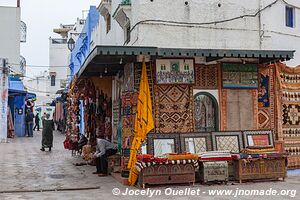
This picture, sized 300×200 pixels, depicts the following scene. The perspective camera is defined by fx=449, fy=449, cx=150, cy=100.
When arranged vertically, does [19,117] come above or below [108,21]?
below

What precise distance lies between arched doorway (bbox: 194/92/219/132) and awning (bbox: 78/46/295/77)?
A: 94 cm

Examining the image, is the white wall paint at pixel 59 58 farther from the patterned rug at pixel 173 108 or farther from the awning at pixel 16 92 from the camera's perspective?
the patterned rug at pixel 173 108

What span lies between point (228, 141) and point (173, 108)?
58.0 inches

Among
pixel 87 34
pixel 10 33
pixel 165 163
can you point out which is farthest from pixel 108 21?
pixel 10 33

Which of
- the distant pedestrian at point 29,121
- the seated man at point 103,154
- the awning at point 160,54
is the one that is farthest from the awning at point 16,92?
the awning at point 160,54

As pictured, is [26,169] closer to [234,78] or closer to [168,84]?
[168,84]

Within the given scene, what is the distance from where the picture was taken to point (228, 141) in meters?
10.2

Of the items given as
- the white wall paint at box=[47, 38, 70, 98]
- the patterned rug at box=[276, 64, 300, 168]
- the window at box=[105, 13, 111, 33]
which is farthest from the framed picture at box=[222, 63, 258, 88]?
the white wall paint at box=[47, 38, 70, 98]

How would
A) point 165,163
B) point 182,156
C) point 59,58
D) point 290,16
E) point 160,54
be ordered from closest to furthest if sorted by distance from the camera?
point 165,163 < point 182,156 < point 160,54 < point 290,16 < point 59,58

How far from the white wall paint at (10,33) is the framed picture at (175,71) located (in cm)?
2386

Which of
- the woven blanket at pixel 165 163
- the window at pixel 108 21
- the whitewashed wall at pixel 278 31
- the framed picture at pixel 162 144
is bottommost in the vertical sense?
the woven blanket at pixel 165 163

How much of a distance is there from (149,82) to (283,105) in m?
3.64

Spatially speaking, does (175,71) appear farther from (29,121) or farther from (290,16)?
(29,121)

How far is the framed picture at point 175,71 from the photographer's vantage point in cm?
983
